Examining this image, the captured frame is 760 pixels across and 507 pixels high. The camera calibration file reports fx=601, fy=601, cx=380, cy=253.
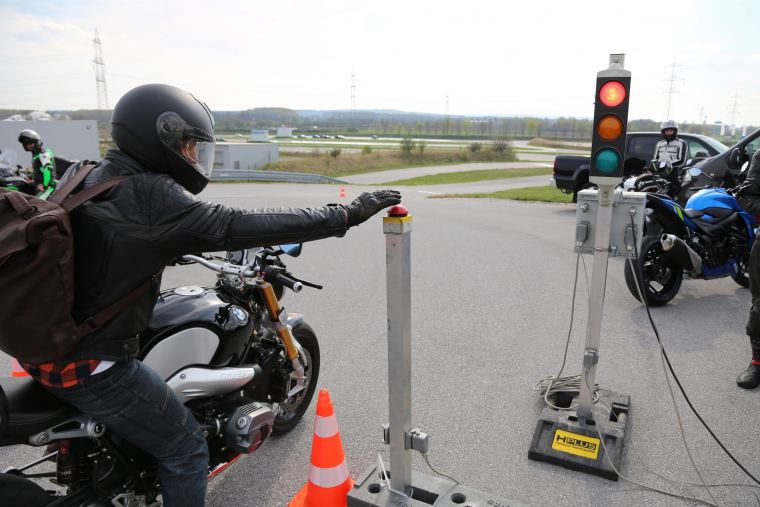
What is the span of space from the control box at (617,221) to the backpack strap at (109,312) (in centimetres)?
267

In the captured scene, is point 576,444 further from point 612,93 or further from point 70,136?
point 70,136

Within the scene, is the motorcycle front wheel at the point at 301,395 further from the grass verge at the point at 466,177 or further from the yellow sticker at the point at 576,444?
the grass verge at the point at 466,177

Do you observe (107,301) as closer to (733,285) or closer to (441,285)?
(441,285)

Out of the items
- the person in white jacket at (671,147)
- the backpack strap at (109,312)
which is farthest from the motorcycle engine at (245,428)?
the person in white jacket at (671,147)

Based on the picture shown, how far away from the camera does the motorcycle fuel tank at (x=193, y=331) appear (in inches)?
113

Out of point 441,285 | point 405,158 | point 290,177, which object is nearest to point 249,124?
point 405,158

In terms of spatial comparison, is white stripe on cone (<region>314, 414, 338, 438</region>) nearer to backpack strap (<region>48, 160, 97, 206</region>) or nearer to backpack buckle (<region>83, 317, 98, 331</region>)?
backpack buckle (<region>83, 317, 98, 331</region>)

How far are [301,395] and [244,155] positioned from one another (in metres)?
42.4

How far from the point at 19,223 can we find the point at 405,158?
50.0m

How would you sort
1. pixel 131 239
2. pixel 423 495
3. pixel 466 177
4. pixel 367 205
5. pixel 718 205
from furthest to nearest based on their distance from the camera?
pixel 466 177
pixel 718 205
pixel 423 495
pixel 367 205
pixel 131 239

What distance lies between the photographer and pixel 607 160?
3.58 meters

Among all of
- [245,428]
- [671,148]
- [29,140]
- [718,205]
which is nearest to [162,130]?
[245,428]

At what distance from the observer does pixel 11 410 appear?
7.49 feet

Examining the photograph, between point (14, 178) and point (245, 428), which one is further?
point (14, 178)
